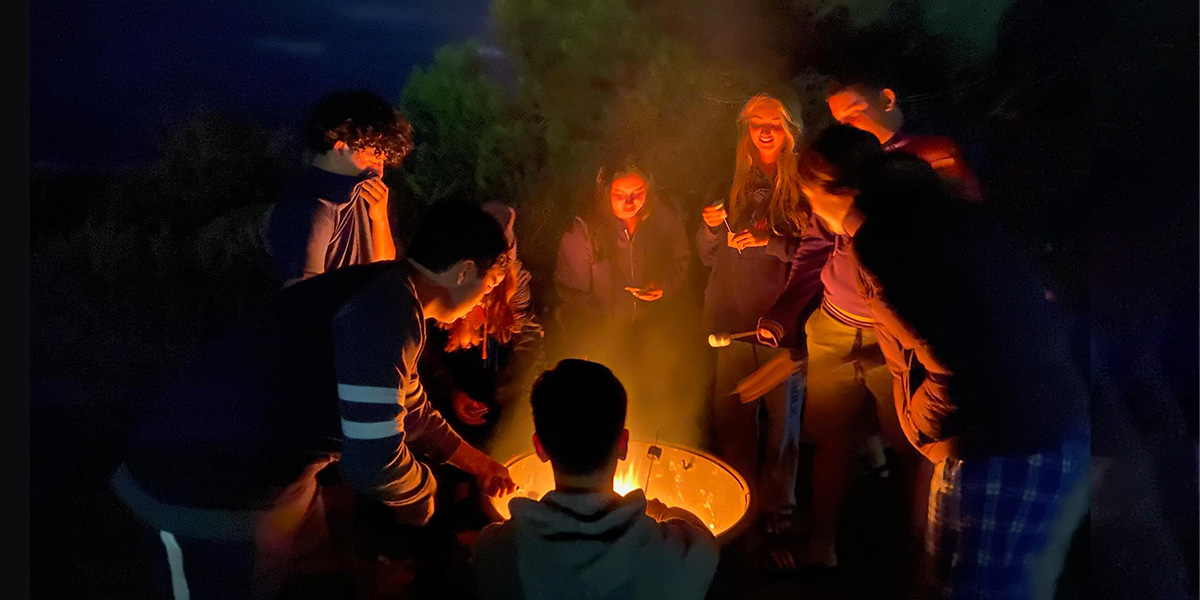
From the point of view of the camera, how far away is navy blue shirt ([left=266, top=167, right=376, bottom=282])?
190 centimetres

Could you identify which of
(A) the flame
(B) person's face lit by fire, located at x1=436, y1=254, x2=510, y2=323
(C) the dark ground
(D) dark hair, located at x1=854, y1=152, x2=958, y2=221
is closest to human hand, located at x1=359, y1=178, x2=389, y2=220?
(B) person's face lit by fire, located at x1=436, y1=254, x2=510, y2=323

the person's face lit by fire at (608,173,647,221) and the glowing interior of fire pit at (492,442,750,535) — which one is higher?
the person's face lit by fire at (608,173,647,221)

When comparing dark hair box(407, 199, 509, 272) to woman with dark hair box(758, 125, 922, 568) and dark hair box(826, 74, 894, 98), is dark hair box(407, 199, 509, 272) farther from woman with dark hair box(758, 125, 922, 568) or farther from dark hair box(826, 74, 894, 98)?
dark hair box(826, 74, 894, 98)

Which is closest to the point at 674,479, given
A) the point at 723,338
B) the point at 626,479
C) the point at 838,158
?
the point at 626,479

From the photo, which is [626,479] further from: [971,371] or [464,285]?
[971,371]

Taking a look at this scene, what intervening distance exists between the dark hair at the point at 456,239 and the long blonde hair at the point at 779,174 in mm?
789

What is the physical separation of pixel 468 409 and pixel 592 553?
2.79 ft

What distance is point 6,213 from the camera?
6.31ft

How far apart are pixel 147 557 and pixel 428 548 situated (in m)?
0.75

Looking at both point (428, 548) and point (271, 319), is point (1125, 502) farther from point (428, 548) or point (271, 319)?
point (271, 319)

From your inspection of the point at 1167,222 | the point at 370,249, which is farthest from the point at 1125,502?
the point at 370,249

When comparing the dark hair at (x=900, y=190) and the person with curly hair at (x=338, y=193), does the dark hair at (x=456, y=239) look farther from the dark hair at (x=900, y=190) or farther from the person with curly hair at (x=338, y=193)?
the dark hair at (x=900, y=190)

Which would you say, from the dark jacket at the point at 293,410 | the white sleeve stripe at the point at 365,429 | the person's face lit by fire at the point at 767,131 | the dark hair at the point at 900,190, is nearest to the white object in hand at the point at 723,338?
the person's face lit by fire at the point at 767,131

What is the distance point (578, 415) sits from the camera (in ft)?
4.99
